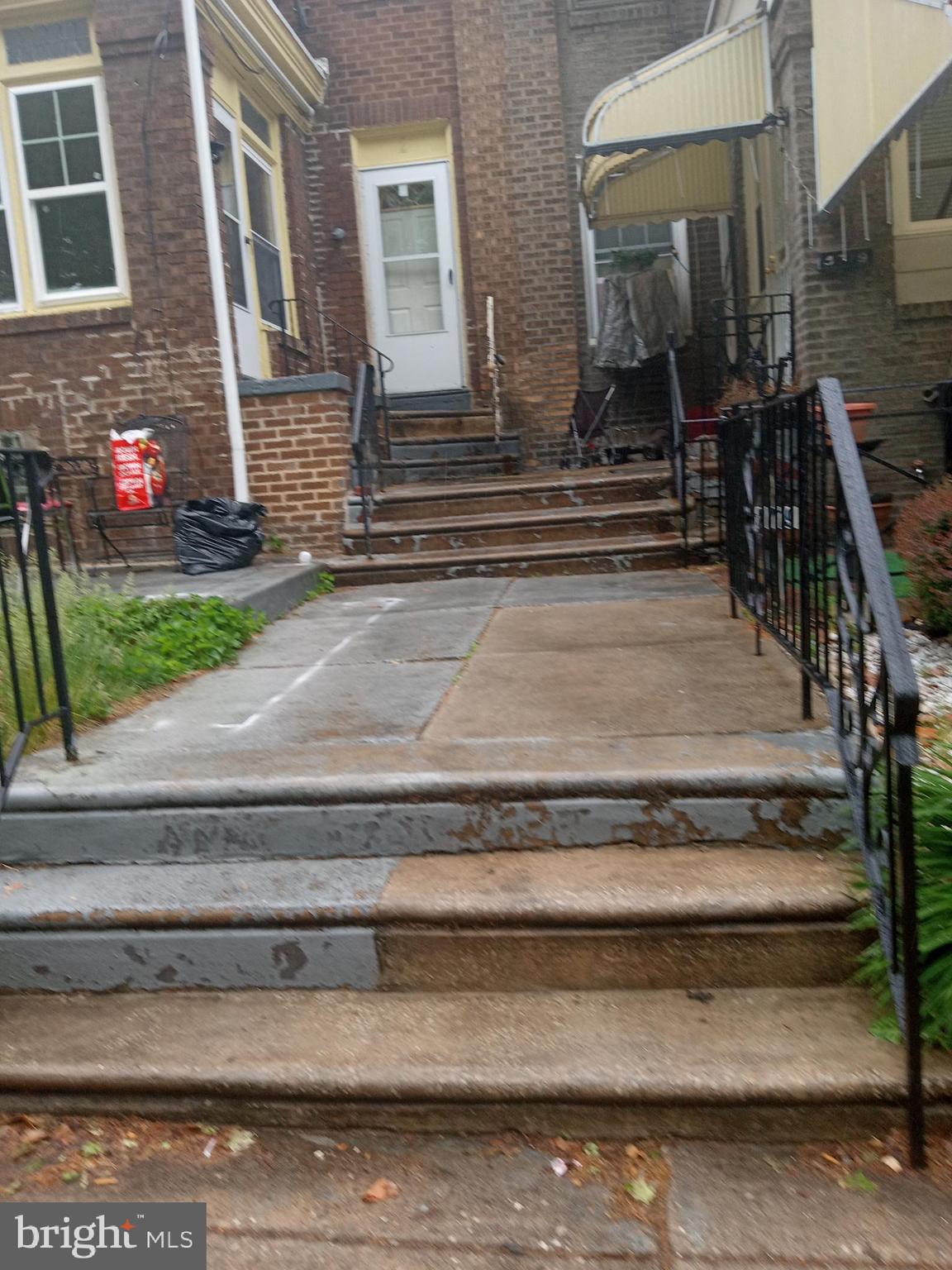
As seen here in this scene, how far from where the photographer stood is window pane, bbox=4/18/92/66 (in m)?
7.47

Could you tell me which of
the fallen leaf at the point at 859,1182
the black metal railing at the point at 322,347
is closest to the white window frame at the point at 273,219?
the black metal railing at the point at 322,347

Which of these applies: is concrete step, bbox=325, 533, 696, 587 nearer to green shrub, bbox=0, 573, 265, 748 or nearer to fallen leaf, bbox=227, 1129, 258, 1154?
green shrub, bbox=0, 573, 265, 748

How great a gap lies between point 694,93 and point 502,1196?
821 cm

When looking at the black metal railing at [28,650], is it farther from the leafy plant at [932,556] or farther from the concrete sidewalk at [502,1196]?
the leafy plant at [932,556]

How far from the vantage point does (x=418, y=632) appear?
5309 mm

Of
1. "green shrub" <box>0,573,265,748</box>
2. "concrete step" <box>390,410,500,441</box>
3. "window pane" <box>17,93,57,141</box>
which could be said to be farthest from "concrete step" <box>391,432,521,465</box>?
"green shrub" <box>0,573,265,748</box>

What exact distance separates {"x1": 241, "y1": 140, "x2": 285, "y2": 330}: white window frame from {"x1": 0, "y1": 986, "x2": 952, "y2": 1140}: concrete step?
751cm

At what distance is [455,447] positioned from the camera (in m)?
9.85

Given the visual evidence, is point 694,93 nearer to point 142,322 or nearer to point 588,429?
point 588,429

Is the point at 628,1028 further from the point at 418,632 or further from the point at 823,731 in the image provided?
the point at 418,632

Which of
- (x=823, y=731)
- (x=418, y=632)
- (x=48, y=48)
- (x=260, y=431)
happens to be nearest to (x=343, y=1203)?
(x=823, y=731)

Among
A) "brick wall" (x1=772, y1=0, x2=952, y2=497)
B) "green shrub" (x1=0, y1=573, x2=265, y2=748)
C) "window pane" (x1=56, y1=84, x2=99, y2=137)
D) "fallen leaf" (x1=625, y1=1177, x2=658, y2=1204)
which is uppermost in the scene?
"window pane" (x1=56, y1=84, x2=99, y2=137)

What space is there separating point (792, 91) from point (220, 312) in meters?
4.47

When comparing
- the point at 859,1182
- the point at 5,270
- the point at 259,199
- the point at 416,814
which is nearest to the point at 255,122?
the point at 259,199
